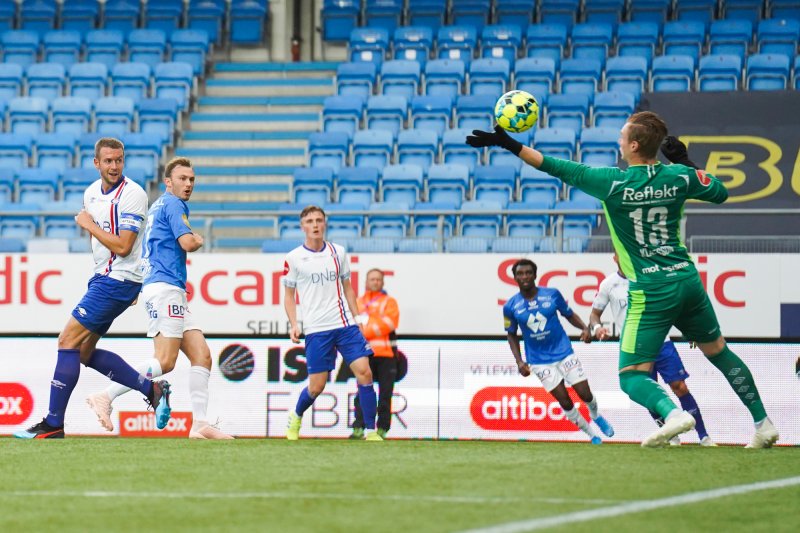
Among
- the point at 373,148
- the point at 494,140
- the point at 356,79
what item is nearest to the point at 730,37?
the point at 356,79

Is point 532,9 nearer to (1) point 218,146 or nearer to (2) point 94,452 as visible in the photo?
(1) point 218,146

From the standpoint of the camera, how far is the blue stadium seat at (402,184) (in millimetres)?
18188

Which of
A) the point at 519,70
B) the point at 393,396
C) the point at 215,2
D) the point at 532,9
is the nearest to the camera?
the point at 393,396

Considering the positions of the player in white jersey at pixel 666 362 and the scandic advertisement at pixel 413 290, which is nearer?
the player in white jersey at pixel 666 362

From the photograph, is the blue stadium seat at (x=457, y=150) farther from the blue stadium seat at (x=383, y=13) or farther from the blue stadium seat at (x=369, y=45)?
the blue stadium seat at (x=383, y=13)

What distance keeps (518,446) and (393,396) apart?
473cm

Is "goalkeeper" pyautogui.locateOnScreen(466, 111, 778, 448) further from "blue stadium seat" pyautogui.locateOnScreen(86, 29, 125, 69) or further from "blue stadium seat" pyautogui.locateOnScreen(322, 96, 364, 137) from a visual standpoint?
"blue stadium seat" pyautogui.locateOnScreen(86, 29, 125, 69)

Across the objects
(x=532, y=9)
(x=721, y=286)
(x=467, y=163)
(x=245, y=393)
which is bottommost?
(x=245, y=393)

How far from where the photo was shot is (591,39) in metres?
21.5

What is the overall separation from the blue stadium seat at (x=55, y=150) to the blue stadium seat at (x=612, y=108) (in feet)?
26.5

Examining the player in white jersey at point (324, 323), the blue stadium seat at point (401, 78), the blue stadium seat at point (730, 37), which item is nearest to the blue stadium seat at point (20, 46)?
the blue stadium seat at point (401, 78)

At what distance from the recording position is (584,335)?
37.0 feet

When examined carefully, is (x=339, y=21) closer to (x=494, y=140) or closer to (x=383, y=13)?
(x=383, y=13)

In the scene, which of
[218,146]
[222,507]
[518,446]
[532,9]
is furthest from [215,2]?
[222,507]
